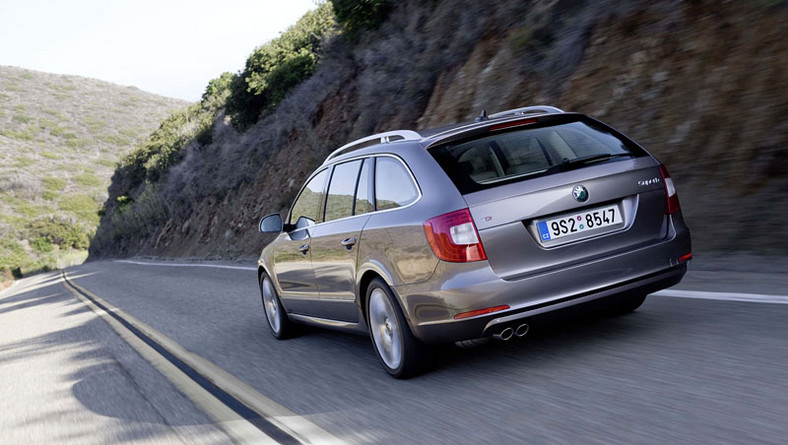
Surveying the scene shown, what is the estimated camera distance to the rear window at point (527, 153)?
4.95 meters

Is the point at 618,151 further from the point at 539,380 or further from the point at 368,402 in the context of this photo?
the point at 368,402

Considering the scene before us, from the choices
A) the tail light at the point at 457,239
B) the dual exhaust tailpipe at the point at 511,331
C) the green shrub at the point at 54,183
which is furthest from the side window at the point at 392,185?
the green shrub at the point at 54,183

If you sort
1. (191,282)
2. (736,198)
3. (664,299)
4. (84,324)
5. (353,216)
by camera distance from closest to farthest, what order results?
(353,216), (664,299), (736,198), (84,324), (191,282)

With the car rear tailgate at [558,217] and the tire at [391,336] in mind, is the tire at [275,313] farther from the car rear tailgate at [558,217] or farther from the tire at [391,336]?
the car rear tailgate at [558,217]

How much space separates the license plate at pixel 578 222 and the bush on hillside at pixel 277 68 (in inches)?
985

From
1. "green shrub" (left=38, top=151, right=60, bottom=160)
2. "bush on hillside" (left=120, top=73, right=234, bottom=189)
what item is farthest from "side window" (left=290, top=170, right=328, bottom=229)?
"green shrub" (left=38, top=151, right=60, bottom=160)

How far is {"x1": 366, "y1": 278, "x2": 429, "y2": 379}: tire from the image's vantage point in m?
5.19

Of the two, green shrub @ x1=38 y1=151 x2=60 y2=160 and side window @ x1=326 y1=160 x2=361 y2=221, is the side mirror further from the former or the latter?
green shrub @ x1=38 y1=151 x2=60 y2=160

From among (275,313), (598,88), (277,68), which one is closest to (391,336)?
(275,313)

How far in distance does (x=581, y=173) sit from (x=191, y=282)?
43.8 ft

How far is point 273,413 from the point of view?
5.13 metres

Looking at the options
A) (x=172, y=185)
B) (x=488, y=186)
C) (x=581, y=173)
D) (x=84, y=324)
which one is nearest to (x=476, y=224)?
(x=488, y=186)

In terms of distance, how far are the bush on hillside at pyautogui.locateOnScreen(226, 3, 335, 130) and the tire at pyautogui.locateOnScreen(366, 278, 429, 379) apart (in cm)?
2438

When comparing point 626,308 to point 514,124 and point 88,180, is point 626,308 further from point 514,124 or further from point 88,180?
point 88,180
